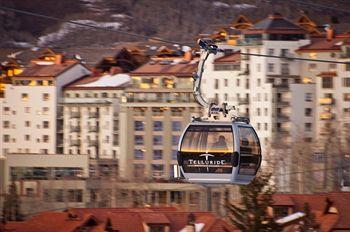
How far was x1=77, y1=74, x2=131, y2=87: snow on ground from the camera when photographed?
371ft

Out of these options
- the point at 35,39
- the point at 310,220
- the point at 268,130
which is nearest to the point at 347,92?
the point at 268,130

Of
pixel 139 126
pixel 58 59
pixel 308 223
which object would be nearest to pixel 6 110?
pixel 58 59

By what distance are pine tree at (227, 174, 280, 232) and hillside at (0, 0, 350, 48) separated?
103406mm

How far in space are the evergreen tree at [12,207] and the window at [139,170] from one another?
57.7ft

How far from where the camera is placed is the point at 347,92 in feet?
319

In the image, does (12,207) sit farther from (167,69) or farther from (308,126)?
(167,69)

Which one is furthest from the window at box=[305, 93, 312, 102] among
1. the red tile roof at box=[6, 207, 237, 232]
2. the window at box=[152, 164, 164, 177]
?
the red tile roof at box=[6, 207, 237, 232]

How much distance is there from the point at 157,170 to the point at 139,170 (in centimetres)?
179

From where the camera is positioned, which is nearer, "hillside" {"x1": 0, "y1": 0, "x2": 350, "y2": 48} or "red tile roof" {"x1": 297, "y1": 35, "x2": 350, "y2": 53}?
"red tile roof" {"x1": 297, "y1": 35, "x2": 350, "y2": 53}

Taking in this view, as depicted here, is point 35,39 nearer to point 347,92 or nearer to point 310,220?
point 347,92

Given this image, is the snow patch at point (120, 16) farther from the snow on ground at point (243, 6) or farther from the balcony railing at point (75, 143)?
the balcony railing at point (75, 143)

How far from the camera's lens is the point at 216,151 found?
2509cm

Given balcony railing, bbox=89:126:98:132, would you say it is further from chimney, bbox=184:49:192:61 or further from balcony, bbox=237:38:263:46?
balcony, bbox=237:38:263:46

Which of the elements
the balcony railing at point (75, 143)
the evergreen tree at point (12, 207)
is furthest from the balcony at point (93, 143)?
the evergreen tree at point (12, 207)
